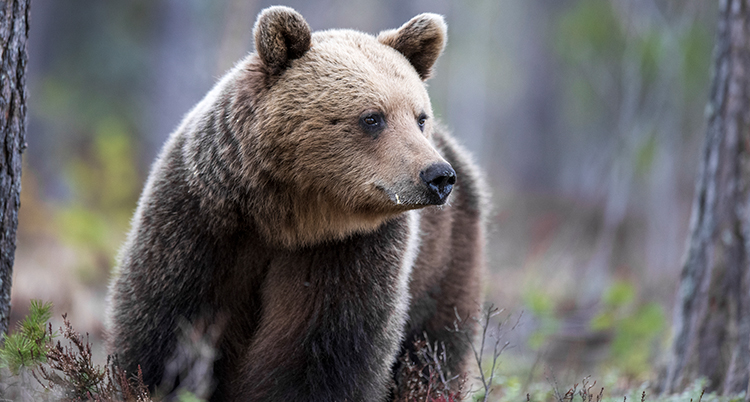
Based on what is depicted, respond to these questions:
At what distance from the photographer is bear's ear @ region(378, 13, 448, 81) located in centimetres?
421

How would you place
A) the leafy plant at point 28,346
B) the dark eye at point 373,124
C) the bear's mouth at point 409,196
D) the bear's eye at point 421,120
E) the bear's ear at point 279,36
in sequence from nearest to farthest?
the leafy plant at point 28,346, the bear's mouth at point 409,196, the bear's ear at point 279,36, the dark eye at point 373,124, the bear's eye at point 421,120

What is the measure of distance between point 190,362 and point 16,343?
3.08 feet

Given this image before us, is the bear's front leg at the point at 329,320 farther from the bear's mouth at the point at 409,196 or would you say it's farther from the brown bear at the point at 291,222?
the bear's mouth at the point at 409,196

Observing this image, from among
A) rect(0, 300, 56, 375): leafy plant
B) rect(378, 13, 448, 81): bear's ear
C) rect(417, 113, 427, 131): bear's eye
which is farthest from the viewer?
rect(378, 13, 448, 81): bear's ear

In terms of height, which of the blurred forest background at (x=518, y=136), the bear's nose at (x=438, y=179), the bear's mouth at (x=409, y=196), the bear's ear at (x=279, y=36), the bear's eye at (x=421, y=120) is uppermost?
the bear's ear at (x=279, y=36)

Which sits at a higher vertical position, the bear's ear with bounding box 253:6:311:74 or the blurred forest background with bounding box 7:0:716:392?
the bear's ear with bounding box 253:6:311:74

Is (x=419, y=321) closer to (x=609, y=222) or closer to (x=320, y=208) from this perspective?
(x=320, y=208)

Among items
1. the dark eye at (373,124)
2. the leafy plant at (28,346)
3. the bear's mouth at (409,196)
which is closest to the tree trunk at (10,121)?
the leafy plant at (28,346)

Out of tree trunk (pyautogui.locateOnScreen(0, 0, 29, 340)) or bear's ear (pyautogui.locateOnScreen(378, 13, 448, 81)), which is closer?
tree trunk (pyautogui.locateOnScreen(0, 0, 29, 340))

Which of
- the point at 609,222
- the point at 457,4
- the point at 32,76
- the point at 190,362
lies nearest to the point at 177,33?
the point at 609,222

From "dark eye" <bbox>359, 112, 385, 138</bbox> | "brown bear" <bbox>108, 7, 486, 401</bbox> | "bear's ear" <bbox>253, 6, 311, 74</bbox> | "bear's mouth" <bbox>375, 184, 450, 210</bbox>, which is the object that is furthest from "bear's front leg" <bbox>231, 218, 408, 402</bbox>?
"bear's ear" <bbox>253, 6, 311, 74</bbox>

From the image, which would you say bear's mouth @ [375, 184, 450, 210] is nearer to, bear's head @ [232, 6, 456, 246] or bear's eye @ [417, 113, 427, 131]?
bear's head @ [232, 6, 456, 246]

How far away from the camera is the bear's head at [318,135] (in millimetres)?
3719

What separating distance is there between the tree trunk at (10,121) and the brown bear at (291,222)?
65 centimetres
